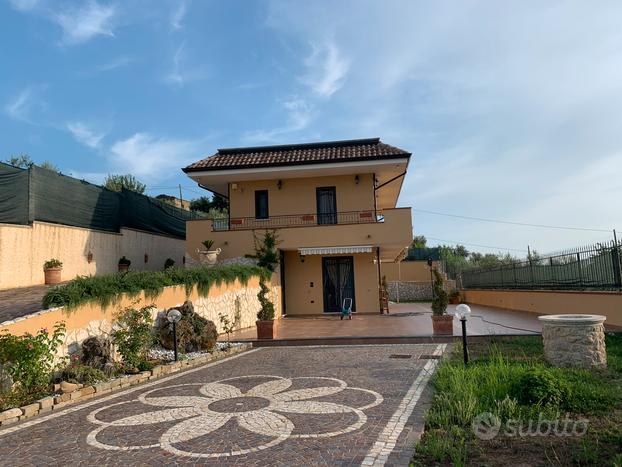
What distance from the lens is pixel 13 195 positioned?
14.9 metres

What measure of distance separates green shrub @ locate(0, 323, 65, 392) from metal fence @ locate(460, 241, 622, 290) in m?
13.9

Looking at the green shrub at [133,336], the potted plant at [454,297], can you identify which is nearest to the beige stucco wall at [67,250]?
the green shrub at [133,336]

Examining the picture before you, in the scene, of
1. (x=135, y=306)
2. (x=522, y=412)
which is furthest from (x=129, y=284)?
(x=522, y=412)

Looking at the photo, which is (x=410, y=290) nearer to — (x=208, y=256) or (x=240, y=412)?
(x=208, y=256)

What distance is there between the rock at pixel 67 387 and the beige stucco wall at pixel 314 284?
14124 millimetres

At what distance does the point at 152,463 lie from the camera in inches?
174

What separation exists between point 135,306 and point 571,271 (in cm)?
1401

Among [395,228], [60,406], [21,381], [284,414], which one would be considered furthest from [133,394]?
[395,228]

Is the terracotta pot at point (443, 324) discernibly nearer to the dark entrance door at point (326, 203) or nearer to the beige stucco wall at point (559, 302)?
the beige stucco wall at point (559, 302)

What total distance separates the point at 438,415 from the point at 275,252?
14.7m

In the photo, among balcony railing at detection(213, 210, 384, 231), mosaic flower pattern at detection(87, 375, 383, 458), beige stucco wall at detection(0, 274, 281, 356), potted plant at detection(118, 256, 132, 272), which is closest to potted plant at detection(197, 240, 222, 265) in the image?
balcony railing at detection(213, 210, 384, 231)

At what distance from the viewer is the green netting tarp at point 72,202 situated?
623 inches

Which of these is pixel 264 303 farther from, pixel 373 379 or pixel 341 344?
pixel 373 379

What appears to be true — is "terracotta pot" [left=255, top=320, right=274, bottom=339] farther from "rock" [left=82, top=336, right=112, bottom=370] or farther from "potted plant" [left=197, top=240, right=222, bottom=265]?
"potted plant" [left=197, top=240, right=222, bottom=265]
